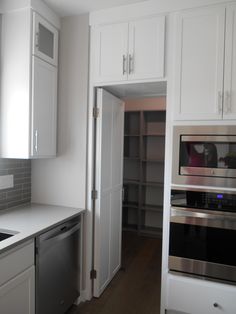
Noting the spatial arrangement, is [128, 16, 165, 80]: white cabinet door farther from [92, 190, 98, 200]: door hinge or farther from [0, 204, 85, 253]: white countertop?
[0, 204, 85, 253]: white countertop

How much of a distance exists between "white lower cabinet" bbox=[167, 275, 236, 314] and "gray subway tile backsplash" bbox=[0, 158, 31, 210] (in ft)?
5.11

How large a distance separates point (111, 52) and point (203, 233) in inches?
66.3

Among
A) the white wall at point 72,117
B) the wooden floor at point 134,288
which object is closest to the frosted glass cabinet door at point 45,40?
the white wall at point 72,117

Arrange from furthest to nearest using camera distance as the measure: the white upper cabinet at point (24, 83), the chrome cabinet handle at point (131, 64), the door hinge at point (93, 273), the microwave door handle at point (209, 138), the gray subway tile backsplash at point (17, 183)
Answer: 1. the door hinge at point (93, 273)
2. the gray subway tile backsplash at point (17, 183)
3. the chrome cabinet handle at point (131, 64)
4. the white upper cabinet at point (24, 83)
5. the microwave door handle at point (209, 138)

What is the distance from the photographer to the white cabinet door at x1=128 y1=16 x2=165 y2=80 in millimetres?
1977

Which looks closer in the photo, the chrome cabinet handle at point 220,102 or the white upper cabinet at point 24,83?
the chrome cabinet handle at point 220,102

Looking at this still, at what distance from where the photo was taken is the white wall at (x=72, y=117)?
2.25 metres

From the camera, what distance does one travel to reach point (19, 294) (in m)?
1.55

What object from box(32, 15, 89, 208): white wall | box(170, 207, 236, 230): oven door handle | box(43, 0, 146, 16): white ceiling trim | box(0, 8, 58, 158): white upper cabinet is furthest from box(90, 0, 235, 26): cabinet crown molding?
box(170, 207, 236, 230): oven door handle

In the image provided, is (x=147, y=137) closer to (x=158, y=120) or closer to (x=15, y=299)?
(x=158, y=120)

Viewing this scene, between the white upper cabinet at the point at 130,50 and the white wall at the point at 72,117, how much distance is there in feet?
0.55

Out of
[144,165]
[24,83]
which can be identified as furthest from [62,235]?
[144,165]

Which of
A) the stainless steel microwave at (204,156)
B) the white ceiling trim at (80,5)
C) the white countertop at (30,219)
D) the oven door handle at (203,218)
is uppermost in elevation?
the white ceiling trim at (80,5)

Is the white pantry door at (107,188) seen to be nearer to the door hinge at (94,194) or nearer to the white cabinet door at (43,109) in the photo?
the door hinge at (94,194)
